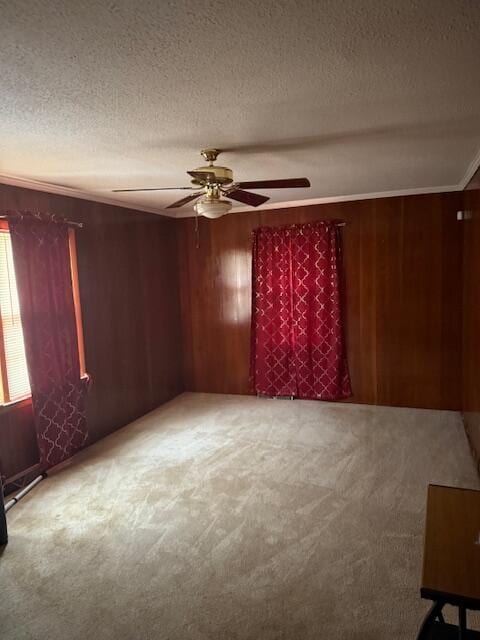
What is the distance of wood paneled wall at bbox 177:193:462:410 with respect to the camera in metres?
4.33

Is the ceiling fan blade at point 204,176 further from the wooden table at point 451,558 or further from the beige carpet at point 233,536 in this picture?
the beige carpet at point 233,536

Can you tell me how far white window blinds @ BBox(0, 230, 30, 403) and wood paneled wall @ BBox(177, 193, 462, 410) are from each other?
2548mm

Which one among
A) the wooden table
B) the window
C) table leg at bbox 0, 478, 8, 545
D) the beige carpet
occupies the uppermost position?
the window

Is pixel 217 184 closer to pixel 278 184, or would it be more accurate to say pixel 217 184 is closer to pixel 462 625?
pixel 278 184

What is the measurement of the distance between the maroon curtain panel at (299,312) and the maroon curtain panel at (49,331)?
2.20 metres

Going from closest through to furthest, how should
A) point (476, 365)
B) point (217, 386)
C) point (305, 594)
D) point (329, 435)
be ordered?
1. point (305, 594)
2. point (476, 365)
3. point (329, 435)
4. point (217, 386)

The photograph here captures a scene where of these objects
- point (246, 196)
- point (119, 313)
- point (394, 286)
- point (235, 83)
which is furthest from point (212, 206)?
point (394, 286)

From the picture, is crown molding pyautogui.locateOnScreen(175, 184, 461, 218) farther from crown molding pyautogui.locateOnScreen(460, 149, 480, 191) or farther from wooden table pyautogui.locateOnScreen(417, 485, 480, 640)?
wooden table pyautogui.locateOnScreen(417, 485, 480, 640)

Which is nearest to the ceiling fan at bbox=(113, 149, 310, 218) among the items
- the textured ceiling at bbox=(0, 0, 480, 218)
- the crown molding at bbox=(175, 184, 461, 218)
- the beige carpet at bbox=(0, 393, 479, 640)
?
the textured ceiling at bbox=(0, 0, 480, 218)

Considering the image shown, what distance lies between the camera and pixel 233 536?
97.1 inches

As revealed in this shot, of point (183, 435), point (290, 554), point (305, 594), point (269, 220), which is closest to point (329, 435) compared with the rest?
Answer: point (183, 435)

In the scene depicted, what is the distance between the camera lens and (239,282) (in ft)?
16.9

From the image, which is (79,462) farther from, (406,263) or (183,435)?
(406,263)

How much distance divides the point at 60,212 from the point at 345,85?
273cm
